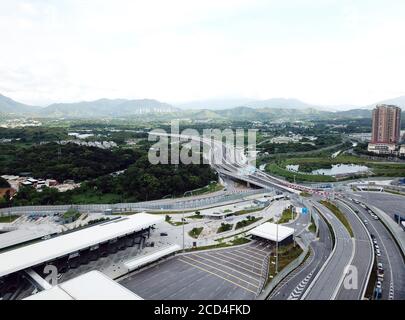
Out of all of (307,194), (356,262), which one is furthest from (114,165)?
(356,262)

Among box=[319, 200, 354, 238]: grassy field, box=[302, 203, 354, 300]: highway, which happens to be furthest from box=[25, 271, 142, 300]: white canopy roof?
box=[319, 200, 354, 238]: grassy field

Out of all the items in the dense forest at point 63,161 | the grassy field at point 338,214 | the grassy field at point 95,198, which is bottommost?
the grassy field at point 95,198

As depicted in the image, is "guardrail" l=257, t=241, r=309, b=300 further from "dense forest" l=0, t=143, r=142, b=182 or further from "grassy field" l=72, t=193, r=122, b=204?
"dense forest" l=0, t=143, r=142, b=182

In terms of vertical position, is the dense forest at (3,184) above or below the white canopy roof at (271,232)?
above

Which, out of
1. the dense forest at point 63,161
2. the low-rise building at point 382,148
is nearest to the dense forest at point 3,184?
the dense forest at point 63,161

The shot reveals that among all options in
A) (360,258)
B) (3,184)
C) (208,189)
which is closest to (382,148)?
(208,189)

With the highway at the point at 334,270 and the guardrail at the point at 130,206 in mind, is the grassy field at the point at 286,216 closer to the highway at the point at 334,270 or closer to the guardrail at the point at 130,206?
the highway at the point at 334,270

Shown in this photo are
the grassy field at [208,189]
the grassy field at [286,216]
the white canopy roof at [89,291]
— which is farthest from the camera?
the grassy field at [208,189]
